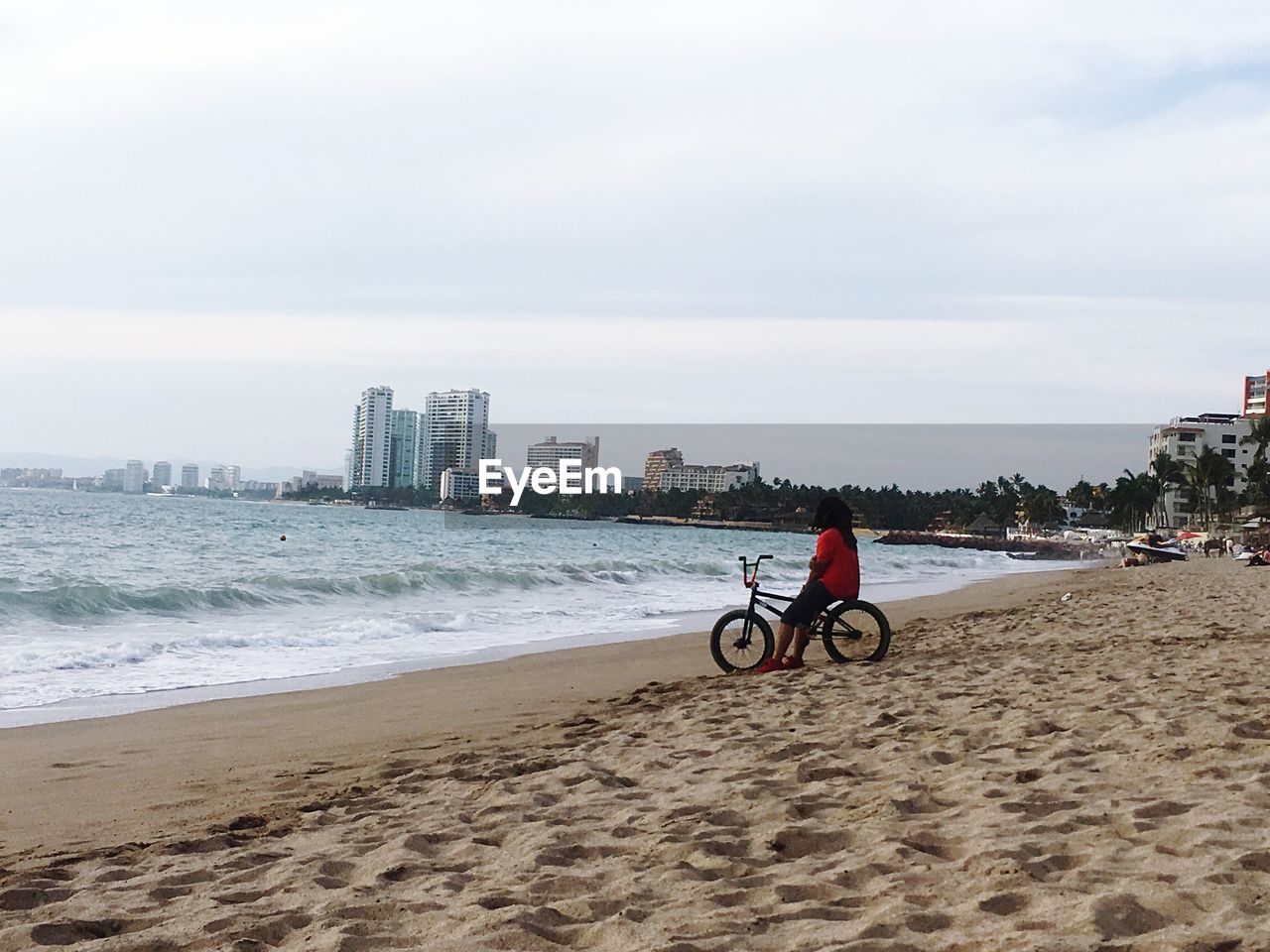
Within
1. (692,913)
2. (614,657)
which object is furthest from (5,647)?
(692,913)

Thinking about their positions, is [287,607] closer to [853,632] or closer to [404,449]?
[853,632]

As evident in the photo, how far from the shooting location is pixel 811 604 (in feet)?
28.8

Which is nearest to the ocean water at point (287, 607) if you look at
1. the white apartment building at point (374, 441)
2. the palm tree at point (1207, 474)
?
the palm tree at point (1207, 474)

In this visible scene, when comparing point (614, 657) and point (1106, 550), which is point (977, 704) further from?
point (1106, 550)

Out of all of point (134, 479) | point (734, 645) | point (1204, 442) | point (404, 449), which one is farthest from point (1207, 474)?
point (134, 479)

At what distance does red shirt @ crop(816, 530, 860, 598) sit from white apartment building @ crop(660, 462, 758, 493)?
122m

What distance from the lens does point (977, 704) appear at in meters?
6.36

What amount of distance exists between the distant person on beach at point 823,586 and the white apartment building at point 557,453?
99177mm

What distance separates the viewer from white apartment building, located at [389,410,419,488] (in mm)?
128750

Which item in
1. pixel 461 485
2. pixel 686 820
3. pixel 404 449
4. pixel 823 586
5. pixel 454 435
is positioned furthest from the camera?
pixel 404 449

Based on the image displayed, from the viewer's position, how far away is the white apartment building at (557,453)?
108m

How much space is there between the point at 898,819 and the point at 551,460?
106 m

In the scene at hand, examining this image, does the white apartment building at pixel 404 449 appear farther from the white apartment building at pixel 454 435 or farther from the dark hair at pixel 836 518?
the dark hair at pixel 836 518

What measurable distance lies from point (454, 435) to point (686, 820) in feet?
372
